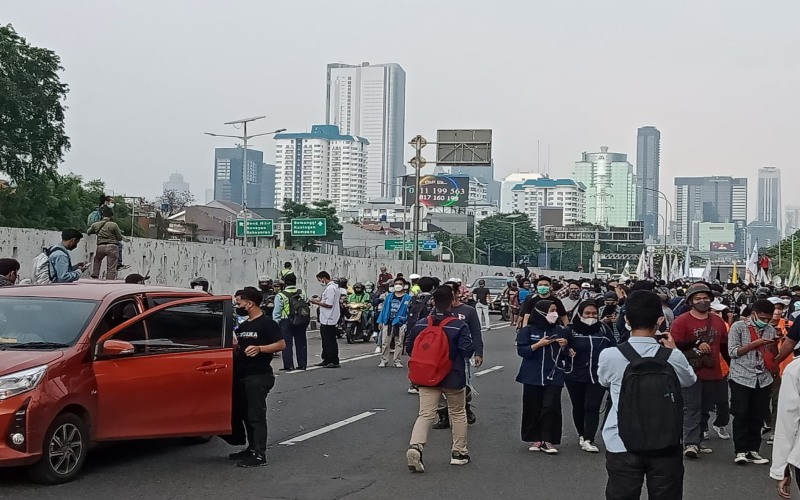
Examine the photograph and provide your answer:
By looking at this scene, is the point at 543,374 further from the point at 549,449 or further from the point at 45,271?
the point at 45,271

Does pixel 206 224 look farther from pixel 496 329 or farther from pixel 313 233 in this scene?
pixel 496 329

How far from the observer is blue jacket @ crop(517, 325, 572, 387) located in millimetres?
11062

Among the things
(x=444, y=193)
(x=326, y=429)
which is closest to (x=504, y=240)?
(x=444, y=193)

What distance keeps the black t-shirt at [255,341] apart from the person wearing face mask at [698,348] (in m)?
4.09

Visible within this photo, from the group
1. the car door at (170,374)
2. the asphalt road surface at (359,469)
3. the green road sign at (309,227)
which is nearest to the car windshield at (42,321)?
the car door at (170,374)

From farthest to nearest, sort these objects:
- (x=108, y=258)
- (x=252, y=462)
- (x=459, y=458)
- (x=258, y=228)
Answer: (x=258, y=228) → (x=108, y=258) → (x=459, y=458) → (x=252, y=462)

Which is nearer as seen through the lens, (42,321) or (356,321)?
(42,321)

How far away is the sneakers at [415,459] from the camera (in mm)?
9781

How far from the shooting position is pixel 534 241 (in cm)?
13975

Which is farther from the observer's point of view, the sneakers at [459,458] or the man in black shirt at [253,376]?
the sneakers at [459,458]

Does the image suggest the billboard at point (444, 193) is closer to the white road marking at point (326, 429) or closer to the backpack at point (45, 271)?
the backpack at point (45, 271)

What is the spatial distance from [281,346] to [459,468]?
207 cm

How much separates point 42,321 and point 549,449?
5255mm

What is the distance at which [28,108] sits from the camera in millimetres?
45031
